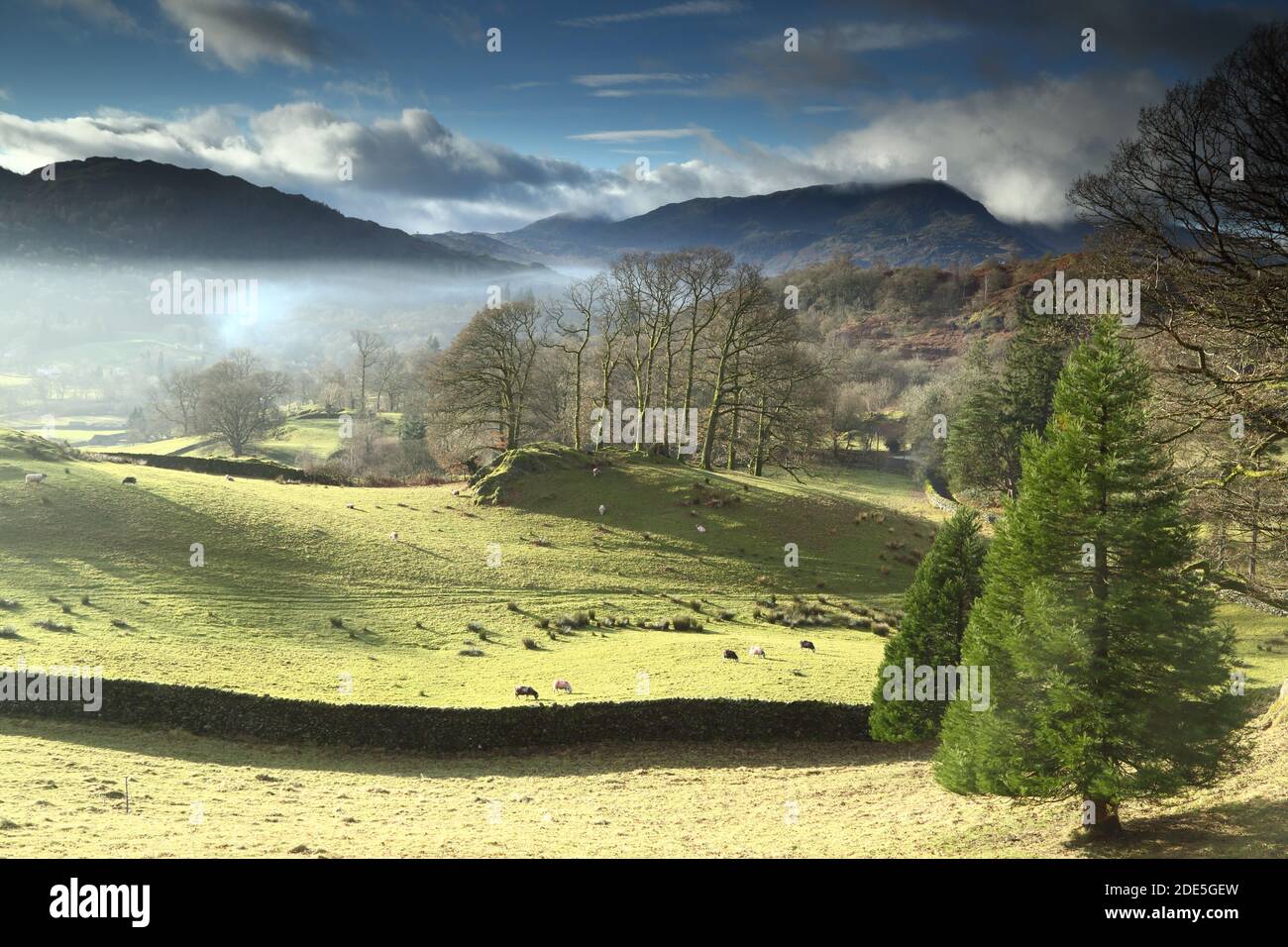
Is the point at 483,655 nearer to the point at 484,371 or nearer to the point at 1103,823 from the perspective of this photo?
the point at 1103,823

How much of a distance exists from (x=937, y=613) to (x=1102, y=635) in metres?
8.42

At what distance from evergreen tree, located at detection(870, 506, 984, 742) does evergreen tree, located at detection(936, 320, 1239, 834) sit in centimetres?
702

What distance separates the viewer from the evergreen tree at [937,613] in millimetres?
20453

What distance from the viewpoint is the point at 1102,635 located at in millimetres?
12367

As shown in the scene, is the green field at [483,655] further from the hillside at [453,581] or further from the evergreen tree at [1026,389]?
the evergreen tree at [1026,389]

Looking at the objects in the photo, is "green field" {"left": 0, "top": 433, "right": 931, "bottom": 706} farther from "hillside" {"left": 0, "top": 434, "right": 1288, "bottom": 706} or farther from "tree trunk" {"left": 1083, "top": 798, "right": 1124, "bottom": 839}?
"tree trunk" {"left": 1083, "top": 798, "right": 1124, "bottom": 839}

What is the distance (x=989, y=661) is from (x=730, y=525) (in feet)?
93.0

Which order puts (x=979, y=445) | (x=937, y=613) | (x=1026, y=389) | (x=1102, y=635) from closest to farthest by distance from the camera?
(x=1102, y=635) → (x=937, y=613) → (x=1026, y=389) → (x=979, y=445)

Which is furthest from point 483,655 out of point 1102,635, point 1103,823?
point 1102,635

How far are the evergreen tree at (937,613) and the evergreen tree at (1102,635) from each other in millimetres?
7018

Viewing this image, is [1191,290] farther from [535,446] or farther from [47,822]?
[535,446]

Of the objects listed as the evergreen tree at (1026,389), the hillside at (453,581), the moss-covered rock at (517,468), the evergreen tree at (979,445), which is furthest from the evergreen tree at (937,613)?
the evergreen tree at (979,445)
